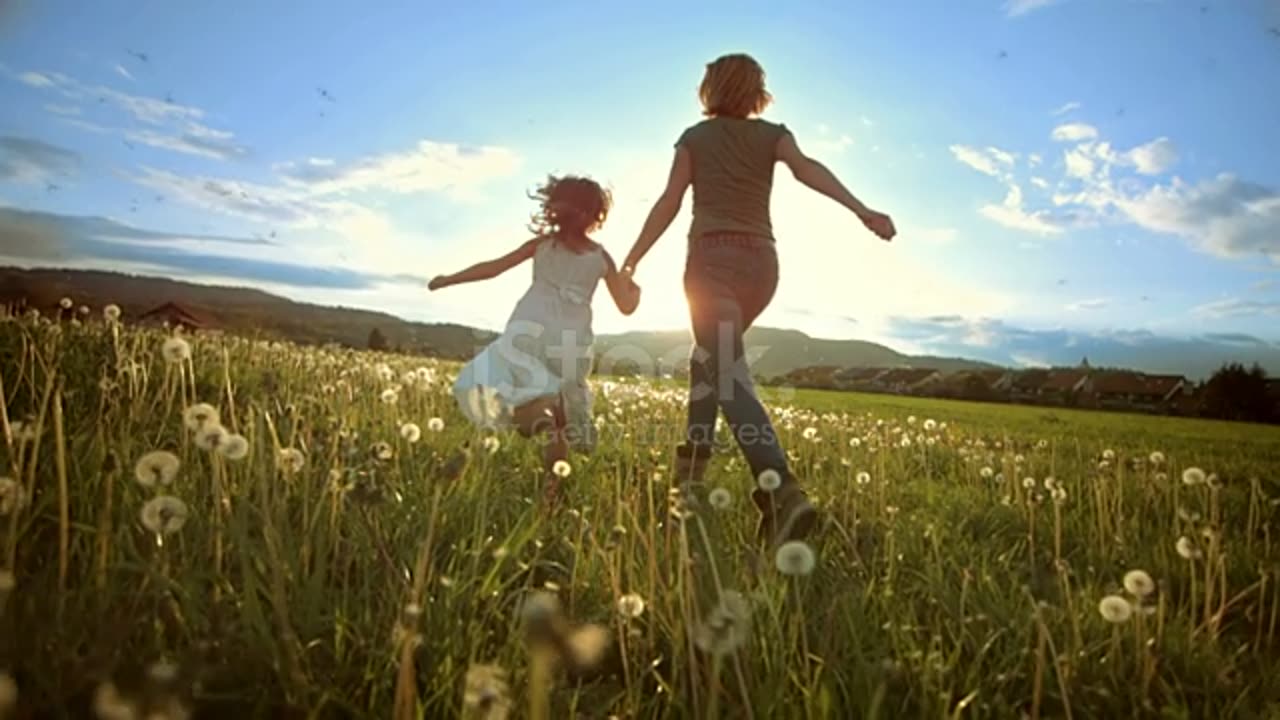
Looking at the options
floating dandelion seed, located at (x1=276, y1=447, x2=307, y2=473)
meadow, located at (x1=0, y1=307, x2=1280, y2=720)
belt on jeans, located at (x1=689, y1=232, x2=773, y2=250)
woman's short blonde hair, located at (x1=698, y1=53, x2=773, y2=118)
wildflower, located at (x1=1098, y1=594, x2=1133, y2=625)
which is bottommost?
meadow, located at (x1=0, y1=307, x2=1280, y2=720)

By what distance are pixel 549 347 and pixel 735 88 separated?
93.9 inches

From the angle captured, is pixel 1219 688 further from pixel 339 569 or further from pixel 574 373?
pixel 574 373

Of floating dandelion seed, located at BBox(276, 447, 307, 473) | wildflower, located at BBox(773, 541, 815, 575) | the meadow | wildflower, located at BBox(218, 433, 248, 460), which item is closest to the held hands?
the meadow

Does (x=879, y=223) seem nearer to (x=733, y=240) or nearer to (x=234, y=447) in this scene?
(x=733, y=240)

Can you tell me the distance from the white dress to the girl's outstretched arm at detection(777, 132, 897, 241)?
1821 millimetres

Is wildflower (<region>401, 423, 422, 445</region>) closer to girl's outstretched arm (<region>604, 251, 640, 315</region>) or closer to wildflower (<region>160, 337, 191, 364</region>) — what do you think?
wildflower (<region>160, 337, 191, 364</region>)

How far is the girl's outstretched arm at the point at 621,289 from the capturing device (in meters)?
5.93

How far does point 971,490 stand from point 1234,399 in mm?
67071

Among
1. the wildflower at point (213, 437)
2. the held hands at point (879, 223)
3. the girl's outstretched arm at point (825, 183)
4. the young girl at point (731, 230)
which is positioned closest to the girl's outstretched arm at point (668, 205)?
the young girl at point (731, 230)

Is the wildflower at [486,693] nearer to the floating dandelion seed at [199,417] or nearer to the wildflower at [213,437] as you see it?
the wildflower at [213,437]

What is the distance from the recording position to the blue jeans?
4.44 meters

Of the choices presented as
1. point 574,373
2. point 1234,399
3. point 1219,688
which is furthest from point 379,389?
point 1234,399

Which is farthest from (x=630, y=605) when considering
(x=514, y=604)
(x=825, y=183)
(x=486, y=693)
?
(x=825, y=183)

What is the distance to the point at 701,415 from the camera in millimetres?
4684
